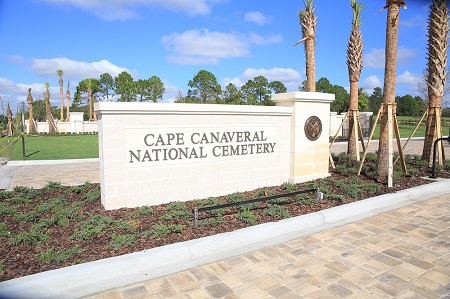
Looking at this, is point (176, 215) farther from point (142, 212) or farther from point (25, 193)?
point (25, 193)

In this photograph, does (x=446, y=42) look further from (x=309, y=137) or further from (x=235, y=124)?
(x=235, y=124)

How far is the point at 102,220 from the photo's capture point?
4.64 m

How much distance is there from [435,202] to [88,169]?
1001 cm

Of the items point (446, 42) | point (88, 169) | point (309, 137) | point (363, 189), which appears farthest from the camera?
point (88, 169)

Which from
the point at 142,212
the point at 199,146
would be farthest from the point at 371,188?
the point at 142,212

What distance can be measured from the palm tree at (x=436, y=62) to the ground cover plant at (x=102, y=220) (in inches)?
122

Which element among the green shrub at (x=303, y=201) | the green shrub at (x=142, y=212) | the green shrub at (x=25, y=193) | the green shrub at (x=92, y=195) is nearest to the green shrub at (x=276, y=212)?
the green shrub at (x=303, y=201)

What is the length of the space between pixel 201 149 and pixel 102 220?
2.21 m

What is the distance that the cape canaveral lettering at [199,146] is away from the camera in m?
5.46

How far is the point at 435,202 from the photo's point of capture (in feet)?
20.9

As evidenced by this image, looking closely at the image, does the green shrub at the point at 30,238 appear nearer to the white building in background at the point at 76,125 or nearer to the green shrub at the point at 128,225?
the green shrub at the point at 128,225

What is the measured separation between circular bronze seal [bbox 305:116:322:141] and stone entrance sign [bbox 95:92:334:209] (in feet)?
0.37

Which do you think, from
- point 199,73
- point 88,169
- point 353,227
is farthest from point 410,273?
point 199,73

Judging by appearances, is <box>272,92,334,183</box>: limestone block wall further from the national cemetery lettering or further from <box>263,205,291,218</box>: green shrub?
<box>263,205,291,218</box>: green shrub
